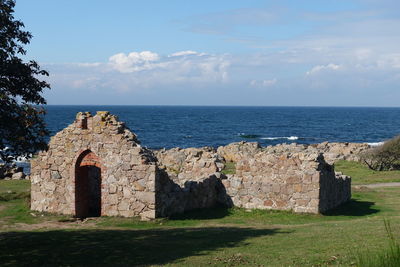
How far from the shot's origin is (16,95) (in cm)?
1488

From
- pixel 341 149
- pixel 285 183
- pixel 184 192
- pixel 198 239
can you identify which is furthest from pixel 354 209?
pixel 341 149

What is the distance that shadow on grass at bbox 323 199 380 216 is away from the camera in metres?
24.0

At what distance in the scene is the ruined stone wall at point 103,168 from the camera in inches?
862

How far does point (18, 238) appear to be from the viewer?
18141 millimetres

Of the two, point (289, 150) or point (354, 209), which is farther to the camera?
point (289, 150)

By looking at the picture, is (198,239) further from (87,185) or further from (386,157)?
(386,157)

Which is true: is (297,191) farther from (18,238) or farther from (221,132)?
(221,132)

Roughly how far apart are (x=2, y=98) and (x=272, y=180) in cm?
1368

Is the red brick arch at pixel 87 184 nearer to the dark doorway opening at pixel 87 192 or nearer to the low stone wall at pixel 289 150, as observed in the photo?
the dark doorway opening at pixel 87 192

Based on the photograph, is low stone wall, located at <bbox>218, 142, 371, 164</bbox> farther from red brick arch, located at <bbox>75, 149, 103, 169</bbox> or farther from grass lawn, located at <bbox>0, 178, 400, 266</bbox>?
red brick arch, located at <bbox>75, 149, 103, 169</bbox>

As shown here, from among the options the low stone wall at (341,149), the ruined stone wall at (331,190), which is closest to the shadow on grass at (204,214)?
the ruined stone wall at (331,190)

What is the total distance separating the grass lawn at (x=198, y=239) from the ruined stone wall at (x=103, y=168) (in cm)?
67

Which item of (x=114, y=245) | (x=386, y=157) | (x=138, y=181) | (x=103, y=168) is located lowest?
(x=114, y=245)

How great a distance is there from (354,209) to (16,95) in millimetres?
16676
